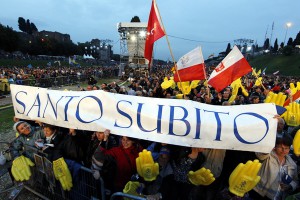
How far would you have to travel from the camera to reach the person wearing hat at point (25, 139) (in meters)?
4.12

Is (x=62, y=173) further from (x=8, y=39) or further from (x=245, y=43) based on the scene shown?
(x=245, y=43)

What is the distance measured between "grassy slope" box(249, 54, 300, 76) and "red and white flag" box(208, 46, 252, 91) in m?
50.1

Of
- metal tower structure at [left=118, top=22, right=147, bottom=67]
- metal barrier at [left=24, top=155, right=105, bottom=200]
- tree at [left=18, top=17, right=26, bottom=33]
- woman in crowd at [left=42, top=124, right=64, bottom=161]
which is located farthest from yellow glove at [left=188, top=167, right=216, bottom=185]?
tree at [left=18, top=17, right=26, bottom=33]

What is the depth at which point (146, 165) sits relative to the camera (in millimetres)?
2881

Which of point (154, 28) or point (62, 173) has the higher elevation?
point (154, 28)

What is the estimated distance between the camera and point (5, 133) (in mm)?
8156

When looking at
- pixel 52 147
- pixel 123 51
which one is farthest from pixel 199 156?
pixel 123 51

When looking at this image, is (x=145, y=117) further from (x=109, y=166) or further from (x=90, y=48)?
(x=90, y=48)

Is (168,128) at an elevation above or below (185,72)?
below

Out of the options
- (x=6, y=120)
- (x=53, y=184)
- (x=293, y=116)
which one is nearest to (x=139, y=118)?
(x=53, y=184)

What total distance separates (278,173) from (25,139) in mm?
4302

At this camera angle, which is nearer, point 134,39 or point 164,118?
point 164,118

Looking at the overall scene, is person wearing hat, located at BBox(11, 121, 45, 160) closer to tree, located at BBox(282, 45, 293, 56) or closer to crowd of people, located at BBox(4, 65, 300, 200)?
crowd of people, located at BBox(4, 65, 300, 200)

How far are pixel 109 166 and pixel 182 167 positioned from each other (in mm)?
1077
